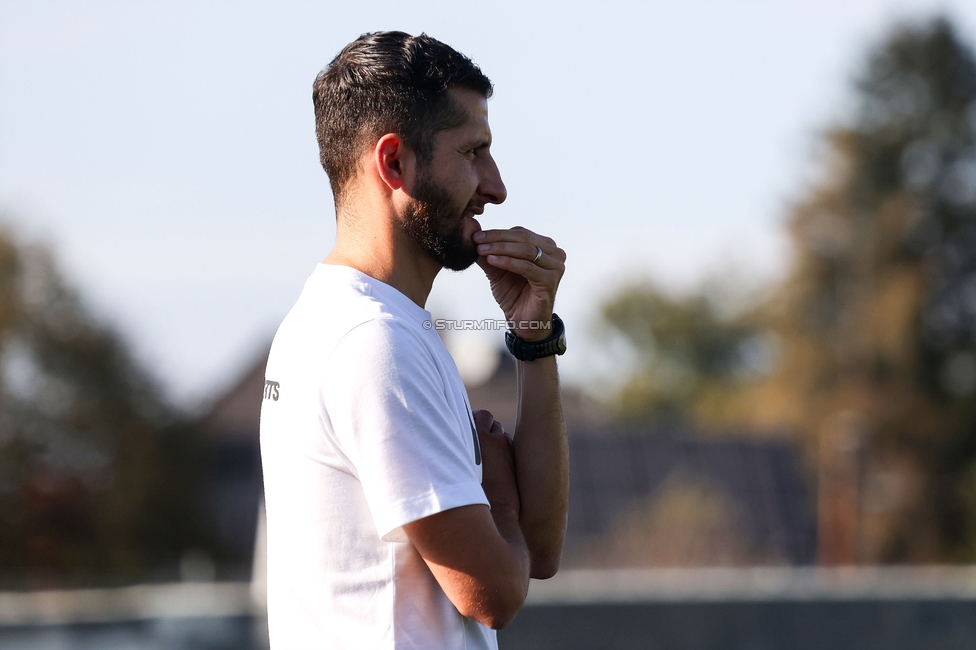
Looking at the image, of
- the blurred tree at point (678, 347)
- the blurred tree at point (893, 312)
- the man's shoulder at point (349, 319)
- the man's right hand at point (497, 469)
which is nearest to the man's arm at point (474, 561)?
the man's right hand at point (497, 469)

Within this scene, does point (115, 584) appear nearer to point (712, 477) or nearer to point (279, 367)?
point (712, 477)

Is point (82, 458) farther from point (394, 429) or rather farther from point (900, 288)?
point (900, 288)

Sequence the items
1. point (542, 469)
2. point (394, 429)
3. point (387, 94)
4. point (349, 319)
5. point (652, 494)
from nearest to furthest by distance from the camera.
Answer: point (394, 429) < point (349, 319) < point (387, 94) < point (542, 469) < point (652, 494)

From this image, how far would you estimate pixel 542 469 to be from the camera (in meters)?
2.69

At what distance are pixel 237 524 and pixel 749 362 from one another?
54346 millimetres

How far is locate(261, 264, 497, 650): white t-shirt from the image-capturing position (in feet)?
7.39

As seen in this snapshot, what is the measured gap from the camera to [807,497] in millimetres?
36812

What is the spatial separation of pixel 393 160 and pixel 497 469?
709 millimetres

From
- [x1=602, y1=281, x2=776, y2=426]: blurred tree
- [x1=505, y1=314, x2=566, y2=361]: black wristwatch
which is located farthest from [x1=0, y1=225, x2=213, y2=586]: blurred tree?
[x1=602, y1=281, x2=776, y2=426]: blurred tree

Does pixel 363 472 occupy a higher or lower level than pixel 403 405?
lower

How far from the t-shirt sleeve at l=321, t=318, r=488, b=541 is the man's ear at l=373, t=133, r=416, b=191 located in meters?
0.39

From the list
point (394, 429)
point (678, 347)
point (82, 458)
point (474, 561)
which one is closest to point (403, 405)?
point (394, 429)

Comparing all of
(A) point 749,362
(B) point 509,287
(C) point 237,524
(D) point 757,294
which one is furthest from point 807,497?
(A) point 749,362

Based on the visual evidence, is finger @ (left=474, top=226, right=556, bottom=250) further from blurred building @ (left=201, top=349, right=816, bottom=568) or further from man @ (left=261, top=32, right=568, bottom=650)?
blurred building @ (left=201, top=349, right=816, bottom=568)
